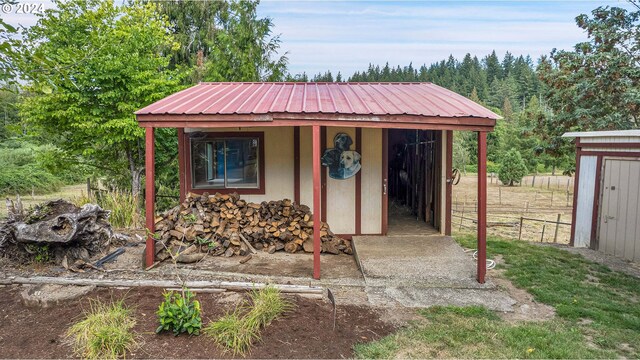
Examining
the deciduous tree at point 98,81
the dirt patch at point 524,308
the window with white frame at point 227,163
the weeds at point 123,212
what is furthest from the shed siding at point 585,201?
the deciduous tree at point 98,81

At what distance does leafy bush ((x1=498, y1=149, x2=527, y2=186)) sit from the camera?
92.8 feet

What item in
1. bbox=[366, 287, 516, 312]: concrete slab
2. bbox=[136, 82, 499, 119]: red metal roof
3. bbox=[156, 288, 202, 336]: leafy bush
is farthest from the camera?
bbox=[136, 82, 499, 119]: red metal roof

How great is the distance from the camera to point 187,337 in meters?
3.23

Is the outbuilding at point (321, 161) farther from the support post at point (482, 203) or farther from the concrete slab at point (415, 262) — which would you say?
the support post at point (482, 203)

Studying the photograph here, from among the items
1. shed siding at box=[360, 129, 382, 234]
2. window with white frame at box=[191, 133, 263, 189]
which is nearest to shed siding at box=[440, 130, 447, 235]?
shed siding at box=[360, 129, 382, 234]

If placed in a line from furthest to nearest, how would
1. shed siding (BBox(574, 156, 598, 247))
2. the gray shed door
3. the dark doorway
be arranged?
shed siding (BBox(574, 156, 598, 247)), the dark doorway, the gray shed door

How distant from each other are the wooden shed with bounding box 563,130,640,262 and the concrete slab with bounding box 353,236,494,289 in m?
3.15

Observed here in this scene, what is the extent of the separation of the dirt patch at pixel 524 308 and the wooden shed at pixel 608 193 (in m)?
3.26

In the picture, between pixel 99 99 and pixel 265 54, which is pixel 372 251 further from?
pixel 265 54

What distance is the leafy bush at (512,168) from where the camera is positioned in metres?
28.3

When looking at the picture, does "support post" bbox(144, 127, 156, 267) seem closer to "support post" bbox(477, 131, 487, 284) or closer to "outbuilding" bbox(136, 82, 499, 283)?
"outbuilding" bbox(136, 82, 499, 283)

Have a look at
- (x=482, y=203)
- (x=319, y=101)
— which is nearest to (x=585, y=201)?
(x=482, y=203)

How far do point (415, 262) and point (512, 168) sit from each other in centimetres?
2600

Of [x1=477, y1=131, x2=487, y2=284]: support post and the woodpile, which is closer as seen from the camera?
[x1=477, y1=131, x2=487, y2=284]: support post
